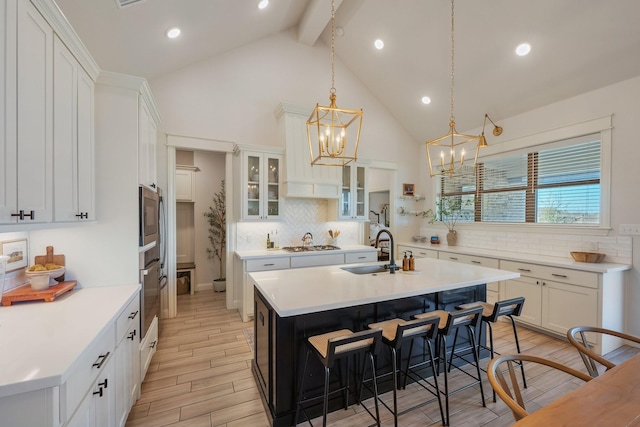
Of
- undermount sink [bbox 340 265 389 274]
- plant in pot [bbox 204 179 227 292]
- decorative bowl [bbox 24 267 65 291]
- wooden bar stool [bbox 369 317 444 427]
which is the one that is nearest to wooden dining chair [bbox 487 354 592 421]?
wooden bar stool [bbox 369 317 444 427]

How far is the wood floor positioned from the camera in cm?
196

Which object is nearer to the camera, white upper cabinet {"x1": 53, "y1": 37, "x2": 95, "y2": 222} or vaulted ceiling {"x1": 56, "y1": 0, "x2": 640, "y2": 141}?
white upper cabinet {"x1": 53, "y1": 37, "x2": 95, "y2": 222}

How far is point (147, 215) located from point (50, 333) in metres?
1.20

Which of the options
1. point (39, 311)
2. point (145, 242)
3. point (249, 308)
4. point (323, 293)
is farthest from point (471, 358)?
point (39, 311)

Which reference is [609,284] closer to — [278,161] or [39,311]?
[278,161]

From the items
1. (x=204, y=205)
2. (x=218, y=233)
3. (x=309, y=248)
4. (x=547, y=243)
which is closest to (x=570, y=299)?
(x=547, y=243)

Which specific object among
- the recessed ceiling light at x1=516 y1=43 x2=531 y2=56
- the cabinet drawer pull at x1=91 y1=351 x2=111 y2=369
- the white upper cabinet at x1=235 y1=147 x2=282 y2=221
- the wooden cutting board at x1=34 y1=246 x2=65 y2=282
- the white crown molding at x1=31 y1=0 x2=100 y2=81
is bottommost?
the cabinet drawer pull at x1=91 y1=351 x2=111 y2=369

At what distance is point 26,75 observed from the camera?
131 centimetres

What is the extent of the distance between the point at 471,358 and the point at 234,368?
2.32 meters

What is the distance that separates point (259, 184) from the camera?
158 inches

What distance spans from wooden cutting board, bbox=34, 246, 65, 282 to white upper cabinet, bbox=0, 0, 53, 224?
0.65 metres

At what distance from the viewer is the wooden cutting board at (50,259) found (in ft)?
6.14

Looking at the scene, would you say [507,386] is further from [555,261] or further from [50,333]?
[555,261]

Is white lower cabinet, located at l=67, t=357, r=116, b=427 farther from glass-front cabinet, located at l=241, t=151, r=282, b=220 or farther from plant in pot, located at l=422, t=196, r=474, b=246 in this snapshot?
plant in pot, located at l=422, t=196, r=474, b=246
